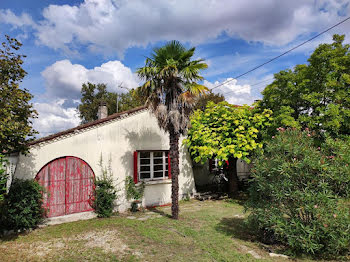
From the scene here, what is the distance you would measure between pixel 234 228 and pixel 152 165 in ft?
16.2

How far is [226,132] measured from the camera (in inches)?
422

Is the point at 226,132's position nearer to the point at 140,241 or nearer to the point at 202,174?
the point at 202,174

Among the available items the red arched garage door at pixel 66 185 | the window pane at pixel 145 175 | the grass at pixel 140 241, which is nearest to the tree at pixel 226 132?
the window pane at pixel 145 175

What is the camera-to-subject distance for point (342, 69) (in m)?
8.43

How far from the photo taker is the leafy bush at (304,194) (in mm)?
4859

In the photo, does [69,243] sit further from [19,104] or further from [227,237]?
[227,237]

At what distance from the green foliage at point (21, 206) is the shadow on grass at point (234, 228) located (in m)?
6.38

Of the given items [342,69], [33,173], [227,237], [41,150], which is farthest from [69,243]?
[342,69]

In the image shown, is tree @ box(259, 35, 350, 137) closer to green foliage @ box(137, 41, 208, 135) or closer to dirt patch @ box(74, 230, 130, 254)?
green foliage @ box(137, 41, 208, 135)

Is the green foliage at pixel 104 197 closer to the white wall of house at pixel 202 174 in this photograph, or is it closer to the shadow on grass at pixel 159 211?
the shadow on grass at pixel 159 211

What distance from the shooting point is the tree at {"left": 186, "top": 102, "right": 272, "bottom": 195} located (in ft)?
33.1

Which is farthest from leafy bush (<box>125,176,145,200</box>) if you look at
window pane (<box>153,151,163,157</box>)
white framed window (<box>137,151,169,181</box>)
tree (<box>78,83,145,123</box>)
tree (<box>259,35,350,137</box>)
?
tree (<box>78,83,145,123</box>)

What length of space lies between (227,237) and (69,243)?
4.84m

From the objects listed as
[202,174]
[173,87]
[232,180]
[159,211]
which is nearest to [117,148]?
[159,211]
